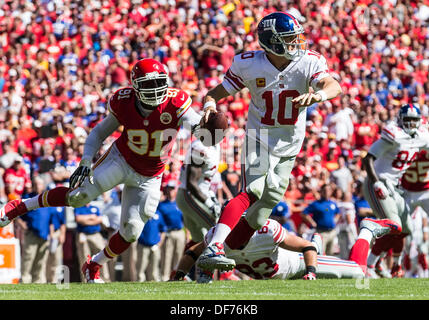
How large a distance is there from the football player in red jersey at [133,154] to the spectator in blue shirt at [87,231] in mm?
3293

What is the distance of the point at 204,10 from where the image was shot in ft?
57.5

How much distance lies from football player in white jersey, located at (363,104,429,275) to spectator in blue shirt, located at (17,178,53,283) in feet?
12.9

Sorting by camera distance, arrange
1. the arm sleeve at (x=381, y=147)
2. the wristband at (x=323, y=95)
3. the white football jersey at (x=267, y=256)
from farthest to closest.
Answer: the arm sleeve at (x=381, y=147) → the white football jersey at (x=267, y=256) → the wristband at (x=323, y=95)

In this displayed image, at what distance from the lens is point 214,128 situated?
21.5ft

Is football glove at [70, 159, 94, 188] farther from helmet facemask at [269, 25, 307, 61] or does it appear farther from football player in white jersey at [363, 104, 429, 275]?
football player in white jersey at [363, 104, 429, 275]

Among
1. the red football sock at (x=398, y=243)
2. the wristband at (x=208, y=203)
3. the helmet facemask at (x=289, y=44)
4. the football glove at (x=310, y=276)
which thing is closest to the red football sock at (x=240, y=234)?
the football glove at (x=310, y=276)

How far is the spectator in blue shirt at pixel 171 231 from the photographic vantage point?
1109cm

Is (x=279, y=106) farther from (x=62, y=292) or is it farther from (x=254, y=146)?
(x=62, y=292)

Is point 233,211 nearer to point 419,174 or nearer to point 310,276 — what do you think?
point 310,276

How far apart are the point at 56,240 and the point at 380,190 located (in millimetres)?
4184

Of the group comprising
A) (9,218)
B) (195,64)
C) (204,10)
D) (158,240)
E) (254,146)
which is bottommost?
(158,240)

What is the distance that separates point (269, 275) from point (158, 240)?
3447 mm

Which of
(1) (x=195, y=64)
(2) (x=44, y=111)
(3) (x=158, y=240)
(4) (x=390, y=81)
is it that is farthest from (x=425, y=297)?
(4) (x=390, y=81)

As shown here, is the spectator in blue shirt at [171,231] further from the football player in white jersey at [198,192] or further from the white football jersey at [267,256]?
the white football jersey at [267,256]
